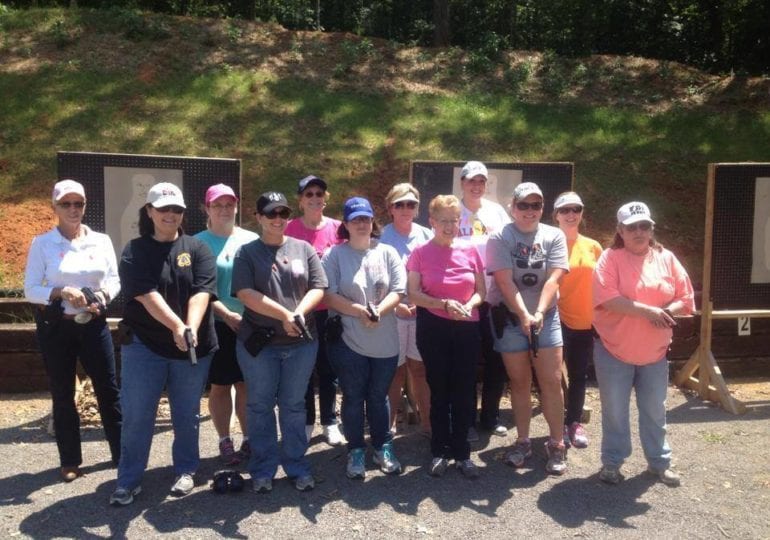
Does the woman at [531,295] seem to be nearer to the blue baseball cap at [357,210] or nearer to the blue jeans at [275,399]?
the blue baseball cap at [357,210]

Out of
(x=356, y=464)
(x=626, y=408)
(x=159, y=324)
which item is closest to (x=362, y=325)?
(x=356, y=464)

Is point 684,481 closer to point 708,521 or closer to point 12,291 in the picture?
point 708,521

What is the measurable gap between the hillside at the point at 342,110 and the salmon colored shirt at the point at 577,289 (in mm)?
4221

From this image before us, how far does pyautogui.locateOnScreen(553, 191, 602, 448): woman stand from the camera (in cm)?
581

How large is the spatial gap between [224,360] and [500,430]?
227 centimetres

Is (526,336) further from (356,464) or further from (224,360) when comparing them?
(224,360)

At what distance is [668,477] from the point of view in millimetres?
5137

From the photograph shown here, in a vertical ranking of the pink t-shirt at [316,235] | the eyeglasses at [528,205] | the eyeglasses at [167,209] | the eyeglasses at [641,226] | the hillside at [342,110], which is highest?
the hillside at [342,110]

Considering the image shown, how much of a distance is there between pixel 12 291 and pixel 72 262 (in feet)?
10.9

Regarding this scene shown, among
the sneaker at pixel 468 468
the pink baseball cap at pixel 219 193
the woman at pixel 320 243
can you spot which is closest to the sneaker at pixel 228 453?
the woman at pixel 320 243

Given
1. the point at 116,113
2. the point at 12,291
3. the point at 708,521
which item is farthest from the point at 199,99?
the point at 708,521

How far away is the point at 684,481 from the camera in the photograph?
17.1ft

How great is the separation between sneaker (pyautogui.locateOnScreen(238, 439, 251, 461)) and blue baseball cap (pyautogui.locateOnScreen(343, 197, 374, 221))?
6.02 ft

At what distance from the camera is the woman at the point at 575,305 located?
5809 mm
